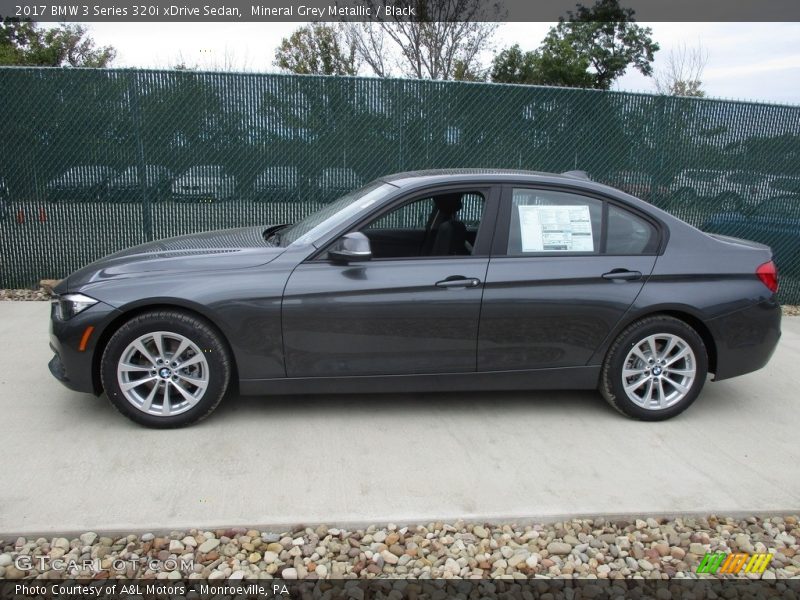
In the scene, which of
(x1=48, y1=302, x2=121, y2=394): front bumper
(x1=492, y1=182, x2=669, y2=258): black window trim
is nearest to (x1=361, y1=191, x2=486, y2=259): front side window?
(x1=492, y1=182, x2=669, y2=258): black window trim

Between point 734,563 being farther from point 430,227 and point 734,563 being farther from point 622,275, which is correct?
point 430,227

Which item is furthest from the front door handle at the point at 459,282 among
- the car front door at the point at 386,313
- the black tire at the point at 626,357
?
the black tire at the point at 626,357

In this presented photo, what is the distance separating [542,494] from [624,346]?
1279 millimetres

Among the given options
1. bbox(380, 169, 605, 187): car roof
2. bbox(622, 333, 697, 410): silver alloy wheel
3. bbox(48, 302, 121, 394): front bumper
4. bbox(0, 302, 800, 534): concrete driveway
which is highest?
bbox(380, 169, 605, 187): car roof

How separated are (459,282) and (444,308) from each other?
0.61ft

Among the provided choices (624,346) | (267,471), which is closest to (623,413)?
(624,346)

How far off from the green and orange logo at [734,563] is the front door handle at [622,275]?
1753mm

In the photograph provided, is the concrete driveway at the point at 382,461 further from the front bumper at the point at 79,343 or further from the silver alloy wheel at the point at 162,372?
the front bumper at the point at 79,343

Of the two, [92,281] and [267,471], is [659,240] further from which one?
[92,281]

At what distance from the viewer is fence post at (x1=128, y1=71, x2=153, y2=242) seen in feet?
24.1

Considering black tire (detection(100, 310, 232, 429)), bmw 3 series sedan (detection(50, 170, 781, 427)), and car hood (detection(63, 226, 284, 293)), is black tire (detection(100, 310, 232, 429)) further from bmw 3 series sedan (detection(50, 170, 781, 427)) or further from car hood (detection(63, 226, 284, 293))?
car hood (detection(63, 226, 284, 293))

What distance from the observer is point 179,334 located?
4.00 meters

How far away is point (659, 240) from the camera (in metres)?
4.45

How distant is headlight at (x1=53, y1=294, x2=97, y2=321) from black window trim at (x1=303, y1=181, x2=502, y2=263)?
1282 millimetres
